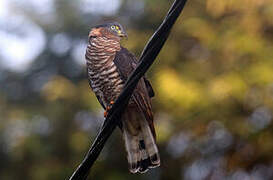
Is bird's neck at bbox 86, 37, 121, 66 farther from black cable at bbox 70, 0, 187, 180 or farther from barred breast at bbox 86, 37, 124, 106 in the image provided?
black cable at bbox 70, 0, 187, 180

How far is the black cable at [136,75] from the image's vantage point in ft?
6.60

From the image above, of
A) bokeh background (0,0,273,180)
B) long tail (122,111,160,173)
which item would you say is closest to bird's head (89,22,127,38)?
long tail (122,111,160,173)

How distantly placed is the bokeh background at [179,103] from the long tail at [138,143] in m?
1.77

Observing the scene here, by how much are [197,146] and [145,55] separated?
318 cm

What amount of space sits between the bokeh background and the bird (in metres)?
1.77

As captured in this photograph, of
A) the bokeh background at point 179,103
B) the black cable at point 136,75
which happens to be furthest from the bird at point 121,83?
the bokeh background at point 179,103

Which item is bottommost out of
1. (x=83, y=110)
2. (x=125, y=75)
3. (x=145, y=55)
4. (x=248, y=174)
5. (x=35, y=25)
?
(x=248, y=174)

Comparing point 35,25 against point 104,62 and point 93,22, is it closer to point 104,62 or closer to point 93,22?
point 93,22

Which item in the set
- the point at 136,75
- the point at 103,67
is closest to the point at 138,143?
the point at 103,67

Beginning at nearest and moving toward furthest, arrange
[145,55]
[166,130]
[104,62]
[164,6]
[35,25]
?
[145,55]
[104,62]
[166,130]
[164,6]
[35,25]

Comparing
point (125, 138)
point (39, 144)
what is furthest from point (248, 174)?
point (125, 138)

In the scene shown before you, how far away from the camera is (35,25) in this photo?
589 centimetres

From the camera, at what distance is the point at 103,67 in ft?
9.13

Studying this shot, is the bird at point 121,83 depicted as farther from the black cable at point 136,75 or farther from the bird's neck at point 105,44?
the black cable at point 136,75
